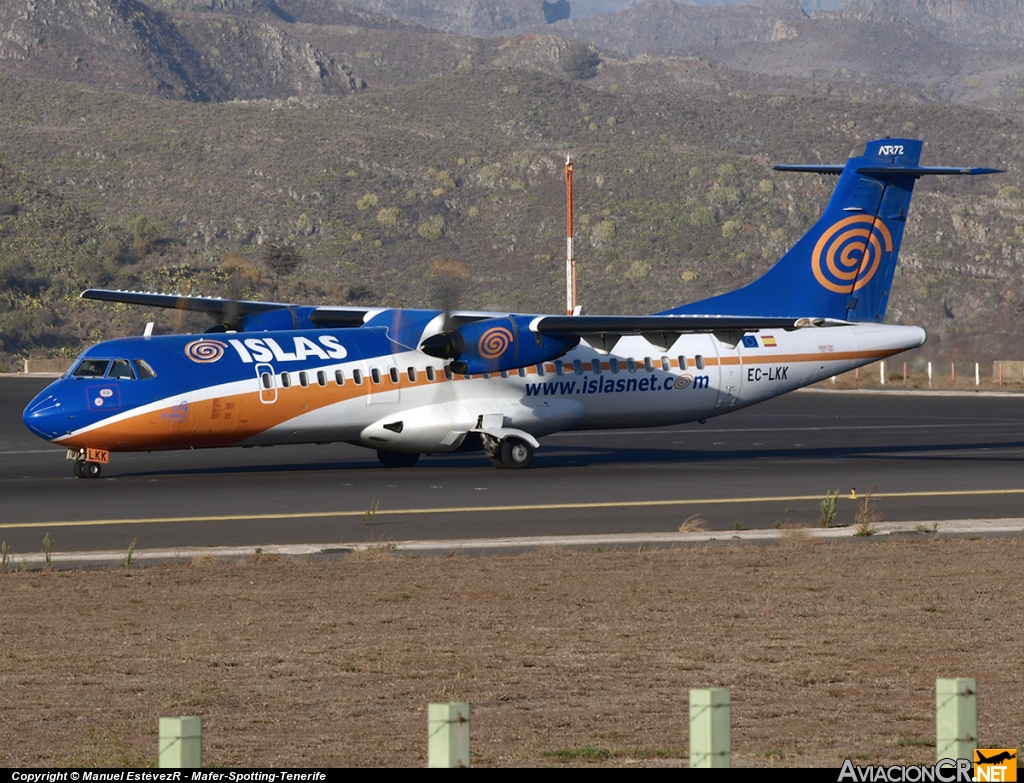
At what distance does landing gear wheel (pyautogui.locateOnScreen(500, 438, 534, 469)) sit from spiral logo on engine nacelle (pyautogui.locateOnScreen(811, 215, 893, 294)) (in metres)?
8.76

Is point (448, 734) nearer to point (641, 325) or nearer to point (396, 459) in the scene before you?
point (641, 325)

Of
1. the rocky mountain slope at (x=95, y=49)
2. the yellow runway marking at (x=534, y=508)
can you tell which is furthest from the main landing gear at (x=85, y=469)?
the rocky mountain slope at (x=95, y=49)

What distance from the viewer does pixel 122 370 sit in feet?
92.1

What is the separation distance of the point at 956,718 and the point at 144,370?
2489 centimetres

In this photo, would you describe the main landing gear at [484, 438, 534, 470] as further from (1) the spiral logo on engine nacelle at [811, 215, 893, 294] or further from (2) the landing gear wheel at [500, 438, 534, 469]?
(1) the spiral logo on engine nacelle at [811, 215, 893, 294]

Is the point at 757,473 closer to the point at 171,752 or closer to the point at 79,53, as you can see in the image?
the point at 171,752

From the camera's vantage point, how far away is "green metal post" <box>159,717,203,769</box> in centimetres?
460

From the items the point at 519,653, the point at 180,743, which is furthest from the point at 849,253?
the point at 180,743

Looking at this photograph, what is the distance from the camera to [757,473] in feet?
101

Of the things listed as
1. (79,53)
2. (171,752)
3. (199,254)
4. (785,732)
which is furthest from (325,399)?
(79,53)

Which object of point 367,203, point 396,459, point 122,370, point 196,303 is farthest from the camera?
point 367,203

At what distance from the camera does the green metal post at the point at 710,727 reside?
4.73 meters

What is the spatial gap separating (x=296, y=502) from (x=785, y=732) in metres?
16.9

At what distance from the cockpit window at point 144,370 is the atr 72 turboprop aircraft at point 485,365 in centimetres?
3
